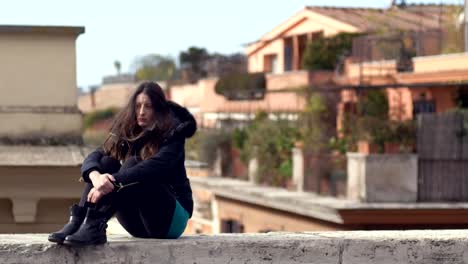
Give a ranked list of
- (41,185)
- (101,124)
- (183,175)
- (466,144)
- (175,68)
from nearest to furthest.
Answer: (183,175)
(41,185)
(466,144)
(101,124)
(175,68)

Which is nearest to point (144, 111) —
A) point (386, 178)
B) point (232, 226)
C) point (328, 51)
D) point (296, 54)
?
point (386, 178)

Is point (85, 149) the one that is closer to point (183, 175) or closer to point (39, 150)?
point (39, 150)

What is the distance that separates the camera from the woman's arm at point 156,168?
6.03 m

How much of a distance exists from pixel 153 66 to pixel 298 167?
6049 cm

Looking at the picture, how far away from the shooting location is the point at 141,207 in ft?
20.1

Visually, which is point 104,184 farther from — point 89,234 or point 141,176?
point 89,234

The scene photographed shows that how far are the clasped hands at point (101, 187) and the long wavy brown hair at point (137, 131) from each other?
0.31 metres

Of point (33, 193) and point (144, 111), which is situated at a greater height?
point (144, 111)

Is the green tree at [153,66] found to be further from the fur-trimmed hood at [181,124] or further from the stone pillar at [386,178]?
the fur-trimmed hood at [181,124]

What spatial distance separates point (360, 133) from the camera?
30.7m

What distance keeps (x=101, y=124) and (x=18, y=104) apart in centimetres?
5765

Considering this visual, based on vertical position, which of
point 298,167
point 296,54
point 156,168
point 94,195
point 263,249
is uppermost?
point 296,54

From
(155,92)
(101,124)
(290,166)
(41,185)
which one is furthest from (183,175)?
(101,124)

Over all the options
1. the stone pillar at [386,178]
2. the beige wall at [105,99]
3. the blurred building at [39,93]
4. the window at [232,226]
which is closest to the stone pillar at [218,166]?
the window at [232,226]
